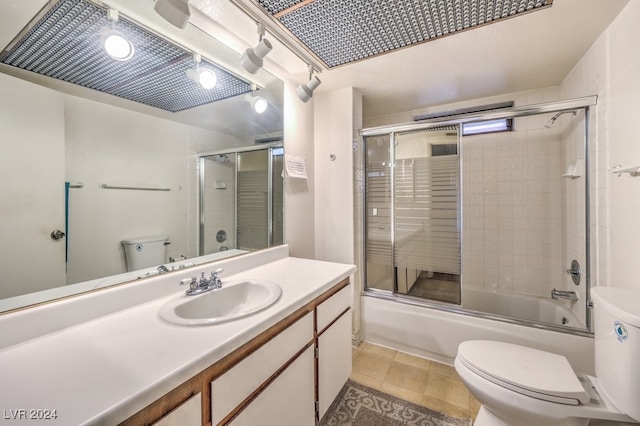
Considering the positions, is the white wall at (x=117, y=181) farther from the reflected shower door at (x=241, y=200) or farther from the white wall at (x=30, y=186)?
the reflected shower door at (x=241, y=200)

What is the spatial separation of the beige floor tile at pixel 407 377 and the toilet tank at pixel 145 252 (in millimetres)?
1664

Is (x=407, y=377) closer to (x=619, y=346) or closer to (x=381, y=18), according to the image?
(x=619, y=346)

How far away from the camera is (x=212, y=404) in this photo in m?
0.74

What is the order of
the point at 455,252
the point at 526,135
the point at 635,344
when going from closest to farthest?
1. the point at 635,344
2. the point at 455,252
3. the point at 526,135

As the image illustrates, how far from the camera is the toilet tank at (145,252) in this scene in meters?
1.12

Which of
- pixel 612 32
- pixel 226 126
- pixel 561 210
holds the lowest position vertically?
pixel 561 210

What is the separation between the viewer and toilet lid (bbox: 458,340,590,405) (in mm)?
1049

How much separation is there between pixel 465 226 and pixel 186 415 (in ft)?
8.68

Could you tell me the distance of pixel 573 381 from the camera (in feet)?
3.59

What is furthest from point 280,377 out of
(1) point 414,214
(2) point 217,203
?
(1) point 414,214

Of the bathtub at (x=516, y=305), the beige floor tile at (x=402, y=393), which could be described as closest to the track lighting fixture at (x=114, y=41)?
the beige floor tile at (x=402, y=393)

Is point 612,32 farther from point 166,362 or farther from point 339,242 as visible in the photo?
point 166,362

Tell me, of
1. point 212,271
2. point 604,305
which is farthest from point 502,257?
point 212,271

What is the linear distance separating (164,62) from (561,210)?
3081 millimetres
